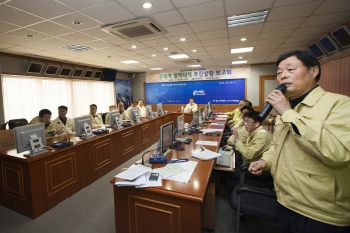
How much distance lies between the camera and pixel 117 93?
8.58 metres

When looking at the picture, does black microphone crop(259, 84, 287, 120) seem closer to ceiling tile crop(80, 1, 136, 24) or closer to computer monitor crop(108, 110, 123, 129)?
ceiling tile crop(80, 1, 136, 24)

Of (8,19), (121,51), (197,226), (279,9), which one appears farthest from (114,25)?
(197,226)

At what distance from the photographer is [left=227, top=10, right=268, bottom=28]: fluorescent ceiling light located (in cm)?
283

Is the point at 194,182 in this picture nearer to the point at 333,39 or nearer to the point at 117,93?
the point at 333,39

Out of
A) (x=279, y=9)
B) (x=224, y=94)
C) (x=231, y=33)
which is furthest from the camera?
(x=224, y=94)

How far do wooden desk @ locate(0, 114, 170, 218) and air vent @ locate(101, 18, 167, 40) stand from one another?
6.32 ft

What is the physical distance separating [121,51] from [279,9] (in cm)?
372

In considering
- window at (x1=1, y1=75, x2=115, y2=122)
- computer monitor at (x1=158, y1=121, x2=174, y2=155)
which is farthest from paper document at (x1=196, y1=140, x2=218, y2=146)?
window at (x1=1, y1=75, x2=115, y2=122)

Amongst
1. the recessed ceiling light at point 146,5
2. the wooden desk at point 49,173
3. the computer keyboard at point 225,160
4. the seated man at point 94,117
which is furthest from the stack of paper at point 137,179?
the seated man at point 94,117

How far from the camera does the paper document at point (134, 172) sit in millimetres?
1483

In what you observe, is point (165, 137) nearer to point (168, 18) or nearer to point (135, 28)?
point (168, 18)

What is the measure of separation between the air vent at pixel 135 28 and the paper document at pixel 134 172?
2.29m

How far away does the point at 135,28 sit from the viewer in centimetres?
304

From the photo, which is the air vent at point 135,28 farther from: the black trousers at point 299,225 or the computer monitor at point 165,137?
the black trousers at point 299,225
